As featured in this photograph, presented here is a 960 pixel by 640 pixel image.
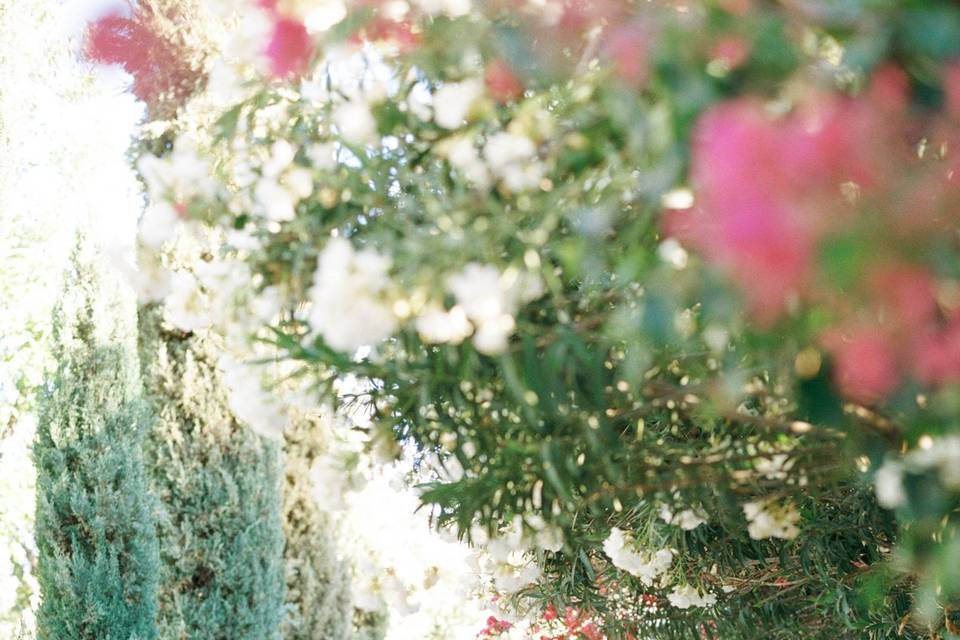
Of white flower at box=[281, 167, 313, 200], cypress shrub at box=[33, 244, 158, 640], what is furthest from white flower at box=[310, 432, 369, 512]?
cypress shrub at box=[33, 244, 158, 640]

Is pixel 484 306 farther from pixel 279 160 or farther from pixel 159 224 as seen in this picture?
pixel 159 224

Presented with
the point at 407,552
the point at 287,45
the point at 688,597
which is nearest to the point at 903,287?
the point at 287,45

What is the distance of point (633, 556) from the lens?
3043 millimetres

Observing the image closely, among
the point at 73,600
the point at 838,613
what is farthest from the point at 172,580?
the point at 838,613

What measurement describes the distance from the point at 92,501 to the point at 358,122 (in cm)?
558

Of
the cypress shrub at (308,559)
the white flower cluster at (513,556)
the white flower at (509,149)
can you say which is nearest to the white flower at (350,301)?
the white flower at (509,149)

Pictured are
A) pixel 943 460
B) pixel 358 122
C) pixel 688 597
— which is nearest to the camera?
pixel 943 460

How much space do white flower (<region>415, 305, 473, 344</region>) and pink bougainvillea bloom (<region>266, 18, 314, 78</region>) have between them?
430 millimetres

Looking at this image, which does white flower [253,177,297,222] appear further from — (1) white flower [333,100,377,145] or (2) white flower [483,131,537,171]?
(2) white flower [483,131,537,171]

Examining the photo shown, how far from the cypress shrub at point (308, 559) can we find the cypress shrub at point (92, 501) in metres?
1.15

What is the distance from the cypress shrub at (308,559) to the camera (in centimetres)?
748

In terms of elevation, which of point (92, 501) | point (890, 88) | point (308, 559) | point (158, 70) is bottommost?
point (890, 88)

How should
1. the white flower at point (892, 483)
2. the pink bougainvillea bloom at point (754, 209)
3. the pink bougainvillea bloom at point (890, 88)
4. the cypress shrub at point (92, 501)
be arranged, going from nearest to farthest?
the pink bougainvillea bloom at point (754, 209)
the pink bougainvillea bloom at point (890, 88)
the white flower at point (892, 483)
the cypress shrub at point (92, 501)

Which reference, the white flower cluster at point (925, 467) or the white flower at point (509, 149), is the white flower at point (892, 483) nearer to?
the white flower cluster at point (925, 467)
